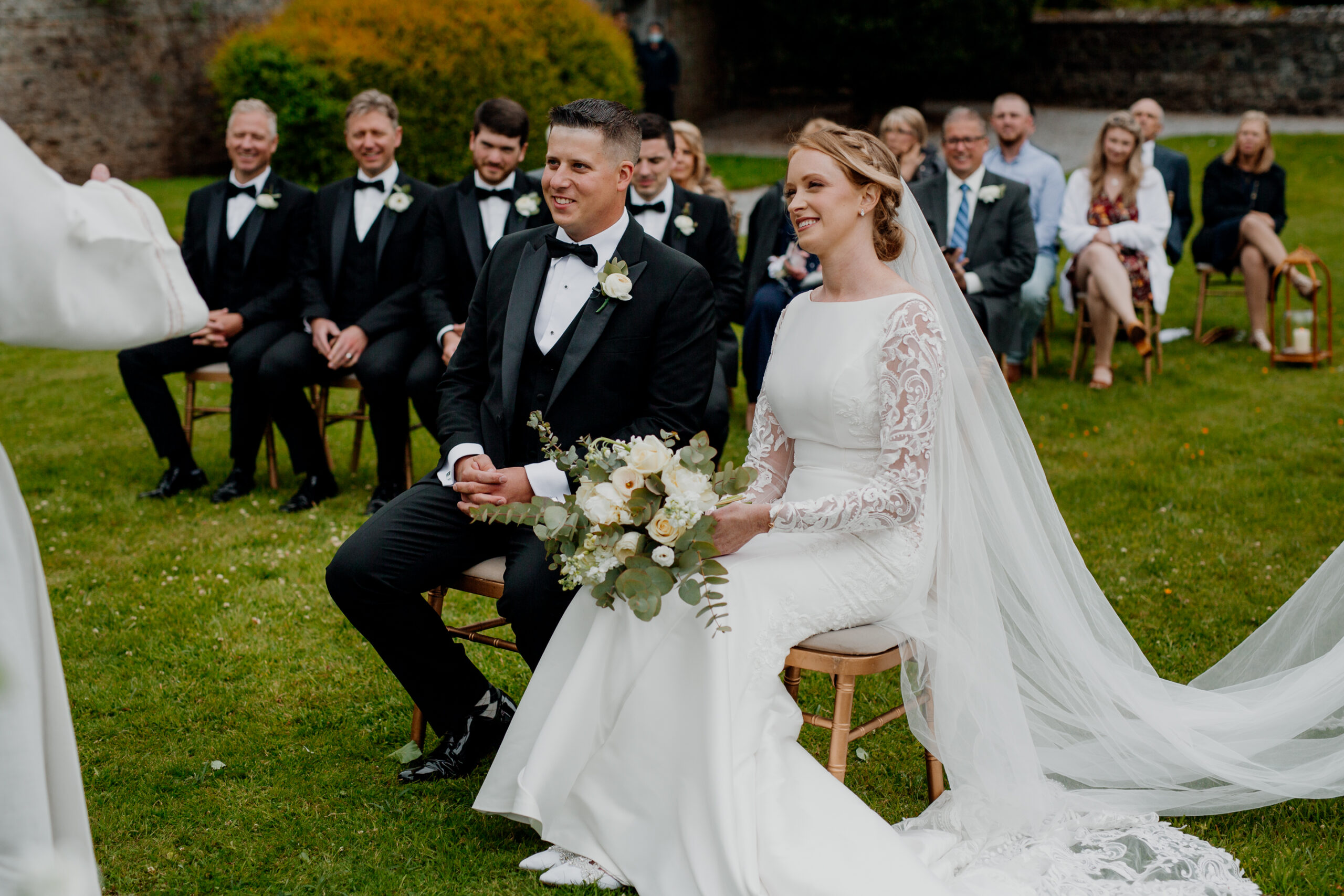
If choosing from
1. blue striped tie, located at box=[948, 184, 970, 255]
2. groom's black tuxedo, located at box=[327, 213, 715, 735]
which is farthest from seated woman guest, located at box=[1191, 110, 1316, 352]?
groom's black tuxedo, located at box=[327, 213, 715, 735]

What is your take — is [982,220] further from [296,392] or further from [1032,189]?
[296,392]

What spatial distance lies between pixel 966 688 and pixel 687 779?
81 centimetres

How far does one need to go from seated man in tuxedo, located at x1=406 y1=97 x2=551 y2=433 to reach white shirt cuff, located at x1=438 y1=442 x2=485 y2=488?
2488 mm

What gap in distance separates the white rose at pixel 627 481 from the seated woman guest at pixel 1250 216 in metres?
8.18

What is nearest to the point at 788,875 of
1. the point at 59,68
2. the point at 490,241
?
the point at 490,241

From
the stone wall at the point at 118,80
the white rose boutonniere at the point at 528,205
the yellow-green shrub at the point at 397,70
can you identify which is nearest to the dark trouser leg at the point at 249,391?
the white rose boutonniere at the point at 528,205

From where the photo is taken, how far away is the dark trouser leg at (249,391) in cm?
657

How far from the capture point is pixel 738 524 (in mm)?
3121

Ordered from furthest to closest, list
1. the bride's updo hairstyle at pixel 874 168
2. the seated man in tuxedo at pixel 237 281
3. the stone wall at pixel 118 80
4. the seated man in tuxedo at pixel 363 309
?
the stone wall at pixel 118 80
the seated man in tuxedo at pixel 237 281
the seated man in tuxedo at pixel 363 309
the bride's updo hairstyle at pixel 874 168

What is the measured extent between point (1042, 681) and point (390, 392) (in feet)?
13.0

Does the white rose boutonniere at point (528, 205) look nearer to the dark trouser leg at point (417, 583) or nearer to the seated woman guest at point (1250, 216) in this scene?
the dark trouser leg at point (417, 583)

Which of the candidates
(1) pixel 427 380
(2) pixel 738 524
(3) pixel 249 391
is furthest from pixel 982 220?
(2) pixel 738 524

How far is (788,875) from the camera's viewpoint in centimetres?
283

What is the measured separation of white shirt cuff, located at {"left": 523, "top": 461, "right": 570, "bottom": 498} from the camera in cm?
362
